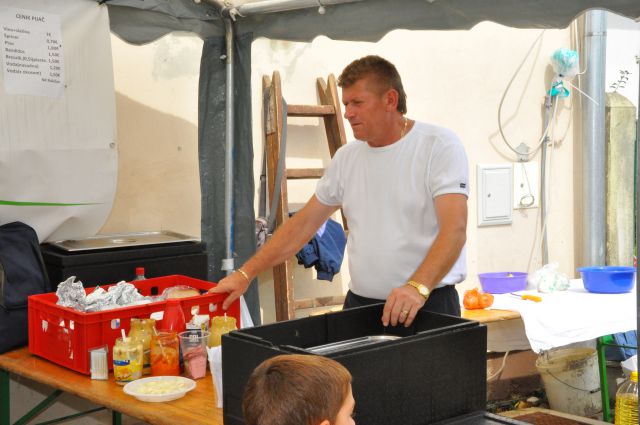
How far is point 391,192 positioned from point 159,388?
962mm

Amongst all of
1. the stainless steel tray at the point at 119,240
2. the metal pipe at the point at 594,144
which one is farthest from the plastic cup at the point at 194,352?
the metal pipe at the point at 594,144

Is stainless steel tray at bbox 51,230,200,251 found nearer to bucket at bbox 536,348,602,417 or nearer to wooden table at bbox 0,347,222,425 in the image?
wooden table at bbox 0,347,222,425

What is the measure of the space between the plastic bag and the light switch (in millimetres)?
953

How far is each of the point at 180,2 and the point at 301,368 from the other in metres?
2.62

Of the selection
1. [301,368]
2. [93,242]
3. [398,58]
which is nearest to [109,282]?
[93,242]

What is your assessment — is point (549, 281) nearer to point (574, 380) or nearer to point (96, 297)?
point (574, 380)

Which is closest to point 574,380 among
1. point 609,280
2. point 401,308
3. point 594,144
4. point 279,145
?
point 609,280

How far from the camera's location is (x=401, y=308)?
2.19 meters

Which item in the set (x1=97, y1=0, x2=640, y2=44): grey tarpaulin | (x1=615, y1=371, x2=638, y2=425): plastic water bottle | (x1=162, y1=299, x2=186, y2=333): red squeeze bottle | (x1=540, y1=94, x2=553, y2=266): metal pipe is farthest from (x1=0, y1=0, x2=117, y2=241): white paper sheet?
(x1=540, y1=94, x2=553, y2=266): metal pipe

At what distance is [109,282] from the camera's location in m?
3.33

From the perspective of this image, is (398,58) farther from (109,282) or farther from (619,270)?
(109,282)

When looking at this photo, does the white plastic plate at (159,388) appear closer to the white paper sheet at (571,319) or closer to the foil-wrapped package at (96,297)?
the foil-wrapped package at (96,297)

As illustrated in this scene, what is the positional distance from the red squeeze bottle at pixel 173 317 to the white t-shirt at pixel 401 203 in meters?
0.60

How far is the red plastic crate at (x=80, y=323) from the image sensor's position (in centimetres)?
265
